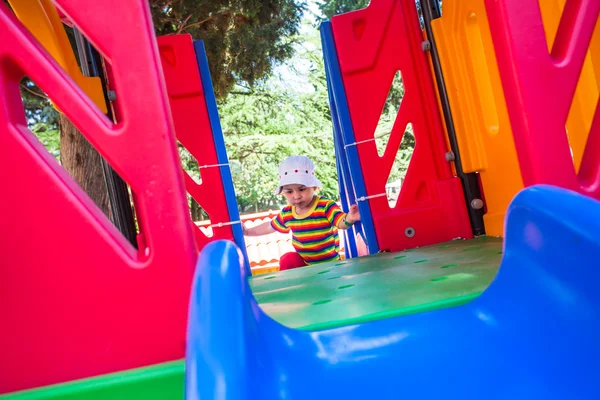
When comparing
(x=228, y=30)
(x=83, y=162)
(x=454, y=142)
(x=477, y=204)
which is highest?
(x=228, y=30)

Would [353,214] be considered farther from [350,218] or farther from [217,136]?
[217,136]

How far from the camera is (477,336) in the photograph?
110 centimetres

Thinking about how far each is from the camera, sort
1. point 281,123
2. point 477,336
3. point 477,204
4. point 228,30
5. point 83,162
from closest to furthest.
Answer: point 477,336 < point 477,204 < point 83,162 < point 228,30 < point 281,123

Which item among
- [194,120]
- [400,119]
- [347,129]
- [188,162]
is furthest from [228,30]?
[188,162]

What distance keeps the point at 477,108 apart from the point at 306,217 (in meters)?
1.38

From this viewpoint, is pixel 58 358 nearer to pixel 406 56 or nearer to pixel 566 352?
pixel 566 352

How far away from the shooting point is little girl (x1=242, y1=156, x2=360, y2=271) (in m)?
3.55

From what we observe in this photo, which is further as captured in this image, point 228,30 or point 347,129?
point 228,30

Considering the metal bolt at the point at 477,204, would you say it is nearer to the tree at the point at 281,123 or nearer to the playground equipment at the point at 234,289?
the playground equipment at the point at 234,289

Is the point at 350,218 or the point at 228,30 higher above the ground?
the point at 228,30

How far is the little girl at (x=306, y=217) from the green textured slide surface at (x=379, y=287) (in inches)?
45.9

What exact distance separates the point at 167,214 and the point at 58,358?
0.38 m

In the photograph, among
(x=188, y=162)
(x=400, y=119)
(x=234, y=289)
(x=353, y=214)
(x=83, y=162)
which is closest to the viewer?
(x=234, y=289)

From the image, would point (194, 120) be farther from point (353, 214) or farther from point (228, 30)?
point (228, 30)
